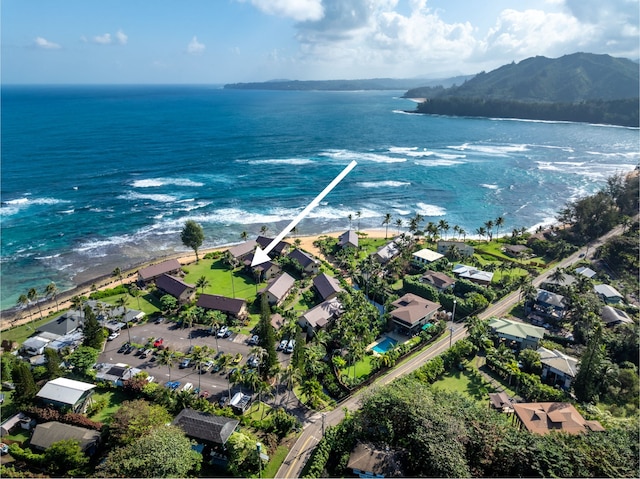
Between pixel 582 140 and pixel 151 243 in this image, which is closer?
pixel 151 243

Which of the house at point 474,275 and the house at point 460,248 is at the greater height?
the house at point 460,248

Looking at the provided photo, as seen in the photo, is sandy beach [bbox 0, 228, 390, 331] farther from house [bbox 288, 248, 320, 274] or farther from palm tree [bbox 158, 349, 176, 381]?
palm tree [bbox 158, 349, 176, 381]

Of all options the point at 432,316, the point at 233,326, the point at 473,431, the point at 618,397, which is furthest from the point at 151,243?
the point at 618,397

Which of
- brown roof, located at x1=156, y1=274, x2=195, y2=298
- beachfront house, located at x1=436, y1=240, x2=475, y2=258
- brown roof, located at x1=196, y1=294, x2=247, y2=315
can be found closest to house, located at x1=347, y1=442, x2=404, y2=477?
brown roof, located at x1=196, y1=294, x2=247, y2=315

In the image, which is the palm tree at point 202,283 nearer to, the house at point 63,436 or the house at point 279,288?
the house at point 279,288

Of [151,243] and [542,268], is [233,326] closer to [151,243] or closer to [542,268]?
[151,243]

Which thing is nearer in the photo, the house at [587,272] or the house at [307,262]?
the house at [587,272]

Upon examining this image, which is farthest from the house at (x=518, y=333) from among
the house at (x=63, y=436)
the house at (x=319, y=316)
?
the house at (x=63, y=436)
